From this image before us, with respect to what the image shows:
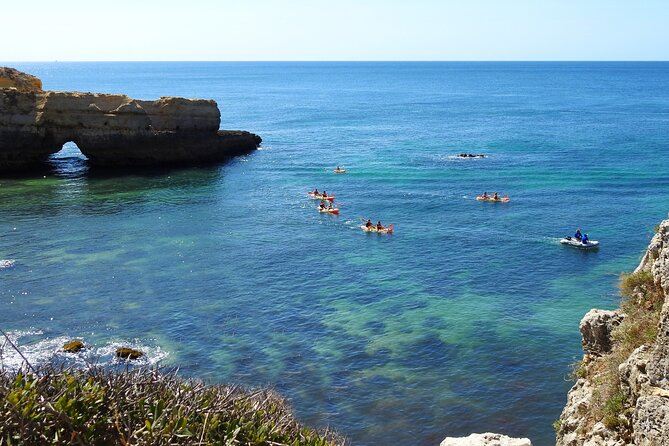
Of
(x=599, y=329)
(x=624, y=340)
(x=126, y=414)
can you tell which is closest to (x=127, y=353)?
(x=126, y=414)

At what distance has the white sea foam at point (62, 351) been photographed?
28922 mm

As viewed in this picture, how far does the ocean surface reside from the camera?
91.2 ft

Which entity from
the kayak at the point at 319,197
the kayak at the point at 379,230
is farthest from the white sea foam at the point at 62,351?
the kayak at the point at 319,197

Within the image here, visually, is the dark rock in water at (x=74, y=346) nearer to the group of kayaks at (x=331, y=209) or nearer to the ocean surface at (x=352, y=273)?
the ocean surface at (x=352, y=273)

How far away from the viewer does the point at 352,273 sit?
40750mm

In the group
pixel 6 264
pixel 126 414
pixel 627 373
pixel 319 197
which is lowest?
pixel 6 264

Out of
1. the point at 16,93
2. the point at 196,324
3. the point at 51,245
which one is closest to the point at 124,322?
the point at 196,324

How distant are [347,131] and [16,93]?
50.3 meters

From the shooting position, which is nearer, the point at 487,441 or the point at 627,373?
the point at 627,373

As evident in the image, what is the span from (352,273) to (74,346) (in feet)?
53.9

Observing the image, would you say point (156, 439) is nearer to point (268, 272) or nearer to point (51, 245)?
point (268, 272)

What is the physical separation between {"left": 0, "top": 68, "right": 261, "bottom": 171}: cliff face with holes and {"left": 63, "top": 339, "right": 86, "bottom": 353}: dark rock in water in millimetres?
42365

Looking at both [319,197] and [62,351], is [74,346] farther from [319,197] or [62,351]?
[319,197]

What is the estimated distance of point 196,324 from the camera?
33344 mm
